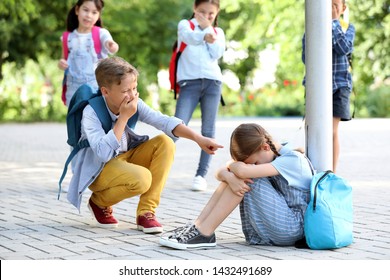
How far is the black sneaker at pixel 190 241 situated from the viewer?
5289mm

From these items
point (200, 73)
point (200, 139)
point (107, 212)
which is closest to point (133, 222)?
point (107, 212)

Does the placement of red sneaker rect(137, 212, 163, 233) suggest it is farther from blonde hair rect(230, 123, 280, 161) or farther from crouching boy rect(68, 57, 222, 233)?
blonde hair rect(230, 123, 280, 161)

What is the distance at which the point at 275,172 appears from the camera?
207 inches

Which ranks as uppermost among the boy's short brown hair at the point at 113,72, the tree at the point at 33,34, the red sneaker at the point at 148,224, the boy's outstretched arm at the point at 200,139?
the tree at the point at 33,34

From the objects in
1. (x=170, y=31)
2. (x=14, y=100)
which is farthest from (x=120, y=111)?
(x=170, y=31)

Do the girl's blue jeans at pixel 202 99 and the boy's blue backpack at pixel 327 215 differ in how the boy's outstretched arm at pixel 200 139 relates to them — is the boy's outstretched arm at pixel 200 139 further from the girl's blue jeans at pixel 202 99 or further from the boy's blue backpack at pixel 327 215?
the girl's blue jeans at pixel 202 99

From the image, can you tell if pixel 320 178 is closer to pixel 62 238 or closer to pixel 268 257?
pixel 268 257

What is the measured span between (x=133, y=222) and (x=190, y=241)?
4.46 feet

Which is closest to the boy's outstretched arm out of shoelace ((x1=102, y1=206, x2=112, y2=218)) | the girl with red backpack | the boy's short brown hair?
the boy's short brown hair

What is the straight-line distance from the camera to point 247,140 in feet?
17.4

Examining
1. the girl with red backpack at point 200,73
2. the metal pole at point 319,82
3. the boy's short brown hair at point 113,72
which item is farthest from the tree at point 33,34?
the metal pole at point 319,82

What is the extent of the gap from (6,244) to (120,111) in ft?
3.64

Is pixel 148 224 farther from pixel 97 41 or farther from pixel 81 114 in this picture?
pixel 97 41

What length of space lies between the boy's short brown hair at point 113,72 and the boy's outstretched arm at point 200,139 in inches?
19.5
